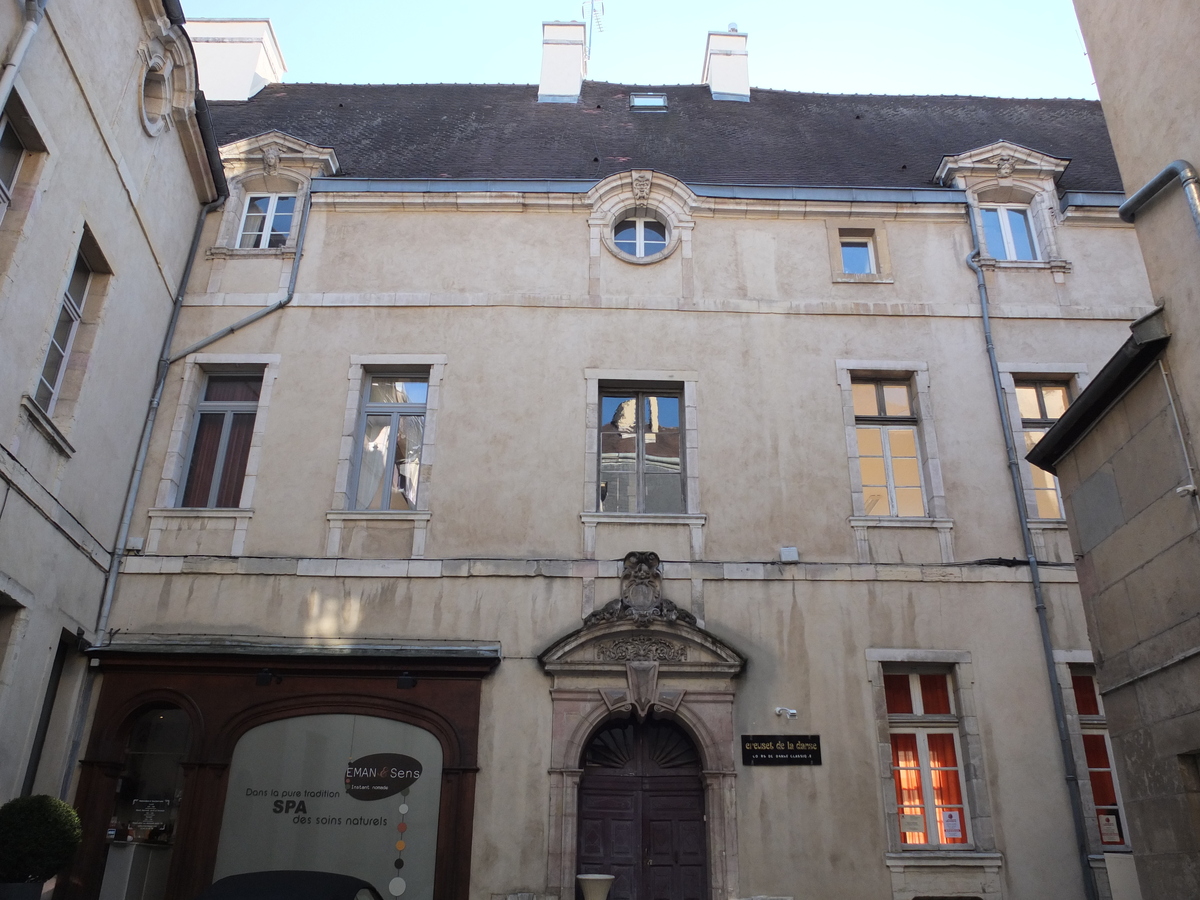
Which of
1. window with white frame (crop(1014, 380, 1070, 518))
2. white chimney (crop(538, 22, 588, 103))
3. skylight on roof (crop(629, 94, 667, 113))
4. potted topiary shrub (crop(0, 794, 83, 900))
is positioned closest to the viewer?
potted topiary shrub (crop(0, 794, 83, 900))

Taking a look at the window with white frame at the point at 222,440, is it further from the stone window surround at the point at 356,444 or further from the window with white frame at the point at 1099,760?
the window with white frame at the point at 1099,760

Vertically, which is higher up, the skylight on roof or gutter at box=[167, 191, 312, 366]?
the skylight on roof

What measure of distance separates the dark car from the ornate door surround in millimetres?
2492

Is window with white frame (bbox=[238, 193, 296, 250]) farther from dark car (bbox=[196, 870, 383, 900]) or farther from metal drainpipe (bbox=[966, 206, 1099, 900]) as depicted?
metal drainpipe (bbox=[966, 206, 1099, 900])

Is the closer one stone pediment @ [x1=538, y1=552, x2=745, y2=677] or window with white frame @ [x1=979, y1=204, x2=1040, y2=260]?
stone pediment @ [x1=538, y1=552, x2=745, y2=677]

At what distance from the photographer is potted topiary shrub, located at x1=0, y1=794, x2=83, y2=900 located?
6.76 m

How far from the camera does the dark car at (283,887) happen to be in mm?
5801

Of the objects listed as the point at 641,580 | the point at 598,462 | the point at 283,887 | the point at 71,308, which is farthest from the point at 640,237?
the point at 283,887

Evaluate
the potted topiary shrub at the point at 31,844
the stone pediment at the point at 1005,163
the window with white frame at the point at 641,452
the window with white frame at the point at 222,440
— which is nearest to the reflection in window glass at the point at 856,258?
the stone pediment at the point at 1005,163

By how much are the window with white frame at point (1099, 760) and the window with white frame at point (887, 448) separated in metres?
2.11

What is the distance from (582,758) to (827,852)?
7.25ft

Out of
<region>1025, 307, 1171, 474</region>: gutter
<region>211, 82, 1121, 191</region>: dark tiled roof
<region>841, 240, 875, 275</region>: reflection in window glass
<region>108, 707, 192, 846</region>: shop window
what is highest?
<region>211, 82, 1121, 191</region>: dark tiled roof

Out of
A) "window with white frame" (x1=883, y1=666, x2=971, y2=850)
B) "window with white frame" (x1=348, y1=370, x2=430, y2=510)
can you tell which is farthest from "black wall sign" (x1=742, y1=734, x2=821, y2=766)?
"window with white frame" (x1=348, y1=370, x2=430, y2=510)

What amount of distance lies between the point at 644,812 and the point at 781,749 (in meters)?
1.32
